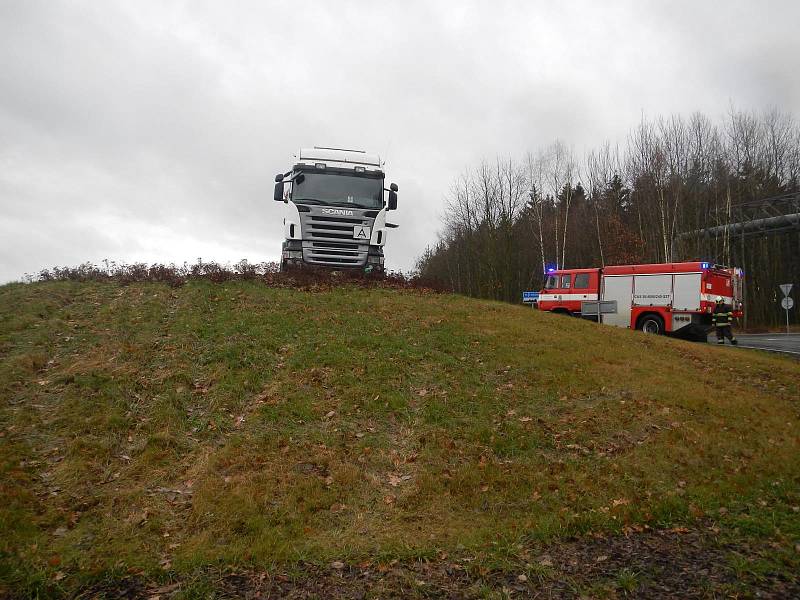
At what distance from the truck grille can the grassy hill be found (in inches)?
169

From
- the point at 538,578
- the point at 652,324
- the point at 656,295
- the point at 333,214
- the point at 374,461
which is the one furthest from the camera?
the point at 652,324

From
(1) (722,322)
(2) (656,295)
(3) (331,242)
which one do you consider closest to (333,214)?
(3) (331,242)

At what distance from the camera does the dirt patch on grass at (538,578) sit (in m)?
4.55

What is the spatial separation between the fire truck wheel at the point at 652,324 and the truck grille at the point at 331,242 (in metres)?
11.4

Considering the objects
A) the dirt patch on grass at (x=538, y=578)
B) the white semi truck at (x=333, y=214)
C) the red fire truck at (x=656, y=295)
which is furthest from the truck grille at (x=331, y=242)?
the dirt patch on grass at (x=538, y=578)

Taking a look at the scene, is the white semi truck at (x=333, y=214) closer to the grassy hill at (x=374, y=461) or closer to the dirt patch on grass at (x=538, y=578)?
the grassy hill at (x=374, y=461)

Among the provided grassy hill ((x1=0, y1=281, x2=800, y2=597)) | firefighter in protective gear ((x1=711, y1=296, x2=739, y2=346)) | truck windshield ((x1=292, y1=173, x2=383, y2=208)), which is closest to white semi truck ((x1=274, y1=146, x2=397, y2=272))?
truck windshield ((x1=292, y1=173, x2=383, y2=208))

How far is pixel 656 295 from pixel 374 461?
664 inches

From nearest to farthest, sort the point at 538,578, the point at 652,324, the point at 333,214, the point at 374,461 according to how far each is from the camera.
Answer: the point at 538,578 < the point at 374,461 < the point at 333,214 < the point at 652,324

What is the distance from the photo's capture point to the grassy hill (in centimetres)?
498

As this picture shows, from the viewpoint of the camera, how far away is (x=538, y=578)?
4812 millimetres

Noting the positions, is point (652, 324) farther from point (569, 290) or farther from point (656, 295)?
point (569, 290)

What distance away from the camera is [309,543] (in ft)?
17.9

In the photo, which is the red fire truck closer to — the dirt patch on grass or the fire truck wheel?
the fire truck wheel
